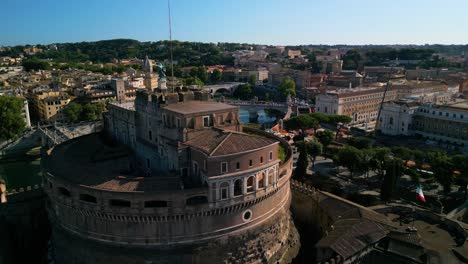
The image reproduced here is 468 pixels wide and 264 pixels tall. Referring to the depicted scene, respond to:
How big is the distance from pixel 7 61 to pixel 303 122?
14732 cm

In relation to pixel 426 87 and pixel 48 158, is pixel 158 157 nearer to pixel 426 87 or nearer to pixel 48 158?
pixel 48 158

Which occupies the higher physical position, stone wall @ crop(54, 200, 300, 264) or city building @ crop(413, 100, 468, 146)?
city building @ crop(413, 100, 468, 146)

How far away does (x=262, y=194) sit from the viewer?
2578cm

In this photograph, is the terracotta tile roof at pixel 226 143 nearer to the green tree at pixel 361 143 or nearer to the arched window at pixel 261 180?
the arched window at pixel 261 180

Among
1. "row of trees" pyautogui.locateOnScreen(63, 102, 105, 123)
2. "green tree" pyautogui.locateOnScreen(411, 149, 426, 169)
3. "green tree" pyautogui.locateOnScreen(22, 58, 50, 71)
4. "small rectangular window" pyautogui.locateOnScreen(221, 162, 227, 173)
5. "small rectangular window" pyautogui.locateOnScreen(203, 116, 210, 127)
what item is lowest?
"green tree" pyautogui.locateOnScreen(411, 149, 426, 169)

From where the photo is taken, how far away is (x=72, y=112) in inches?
2662

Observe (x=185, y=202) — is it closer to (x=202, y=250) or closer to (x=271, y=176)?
(x=202, y=250)

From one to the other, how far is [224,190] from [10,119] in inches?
1897

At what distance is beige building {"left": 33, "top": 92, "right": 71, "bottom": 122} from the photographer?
2739 inches

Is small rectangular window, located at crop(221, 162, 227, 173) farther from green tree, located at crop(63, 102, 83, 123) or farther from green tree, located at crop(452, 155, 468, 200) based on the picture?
green tree, located at crop(63, 102, 83, 123)

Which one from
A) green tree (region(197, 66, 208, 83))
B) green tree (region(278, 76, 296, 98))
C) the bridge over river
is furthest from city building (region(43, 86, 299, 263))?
green tree (region(197, 66, 208, 83))

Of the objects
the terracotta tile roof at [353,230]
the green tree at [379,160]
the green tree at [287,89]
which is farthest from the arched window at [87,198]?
the green tree at [287,89]

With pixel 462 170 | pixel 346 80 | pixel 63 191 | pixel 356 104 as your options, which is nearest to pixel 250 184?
pixel 63 191

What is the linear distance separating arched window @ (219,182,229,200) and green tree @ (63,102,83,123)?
2051 inches
